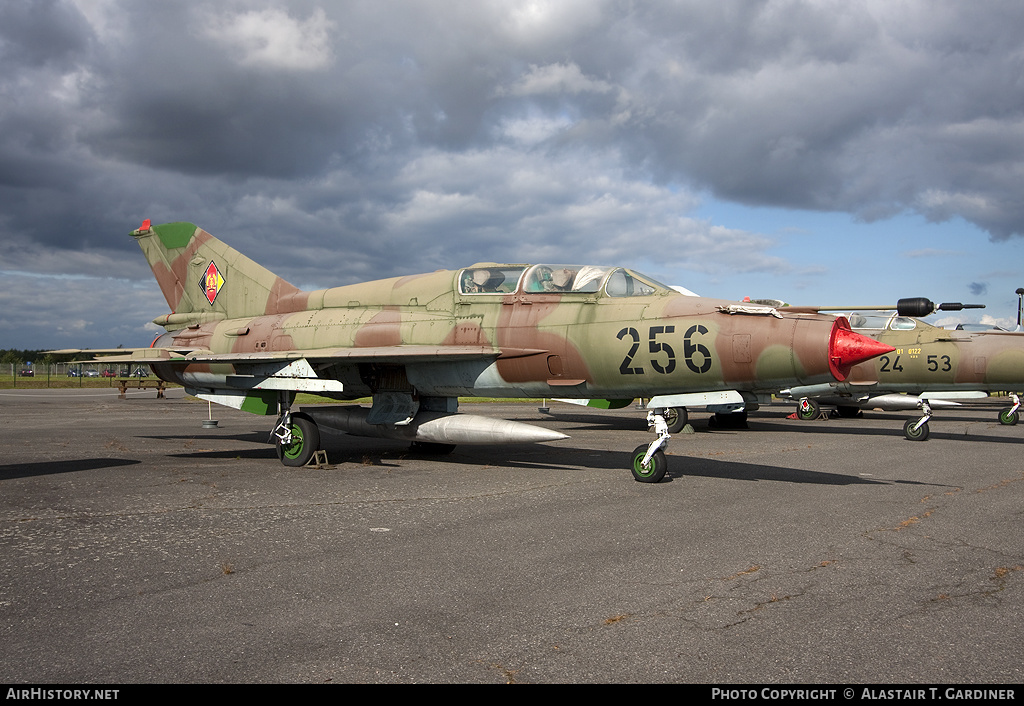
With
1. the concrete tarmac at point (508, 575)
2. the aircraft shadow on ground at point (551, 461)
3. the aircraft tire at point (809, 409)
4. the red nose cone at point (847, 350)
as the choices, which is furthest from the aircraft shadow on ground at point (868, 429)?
the red nose cone at point (847, 350)

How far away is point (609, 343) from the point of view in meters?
9.16

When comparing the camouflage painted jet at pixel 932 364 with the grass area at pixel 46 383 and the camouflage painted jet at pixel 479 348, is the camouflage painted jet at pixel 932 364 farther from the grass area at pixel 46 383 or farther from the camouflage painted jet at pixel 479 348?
the grass area at pixel 46 383

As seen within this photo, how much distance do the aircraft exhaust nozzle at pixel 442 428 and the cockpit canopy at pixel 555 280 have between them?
A: 2025mm

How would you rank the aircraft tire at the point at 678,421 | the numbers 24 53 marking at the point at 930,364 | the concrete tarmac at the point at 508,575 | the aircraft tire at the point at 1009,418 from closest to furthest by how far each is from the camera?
the concrete tarmac at the point at 508,575 → the numbers 24 53 marking at the point at 930,364 → the aircraft tire at the point at 678,421 → the aircraft tire at the point at 1009,418

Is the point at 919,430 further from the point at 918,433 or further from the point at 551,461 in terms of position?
the point at 551,461

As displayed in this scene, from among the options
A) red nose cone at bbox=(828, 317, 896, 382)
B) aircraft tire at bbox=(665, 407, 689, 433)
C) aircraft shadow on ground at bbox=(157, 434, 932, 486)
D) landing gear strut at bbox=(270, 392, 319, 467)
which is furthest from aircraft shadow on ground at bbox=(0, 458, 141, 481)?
aircraft tire at bbox=(665, 407, 689, 433)

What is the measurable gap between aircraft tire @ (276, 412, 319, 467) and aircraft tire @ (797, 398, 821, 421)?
17.8 m

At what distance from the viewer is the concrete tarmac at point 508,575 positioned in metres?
3.38

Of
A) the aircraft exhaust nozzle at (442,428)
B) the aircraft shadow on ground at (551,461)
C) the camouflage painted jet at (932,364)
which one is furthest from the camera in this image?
the camouflage painted jet at (932,364)

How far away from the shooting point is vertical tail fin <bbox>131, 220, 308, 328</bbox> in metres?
14.1

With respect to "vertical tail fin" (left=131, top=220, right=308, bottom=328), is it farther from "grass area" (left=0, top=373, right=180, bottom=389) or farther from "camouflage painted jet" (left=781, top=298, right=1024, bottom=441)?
"grass area" (left=0, top=373, right=180, bottom=389)

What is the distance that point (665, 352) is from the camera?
8.69m

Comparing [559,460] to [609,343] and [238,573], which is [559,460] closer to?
[609,343]

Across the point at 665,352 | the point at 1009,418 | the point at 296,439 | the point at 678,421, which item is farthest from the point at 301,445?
the point at 1009,418
